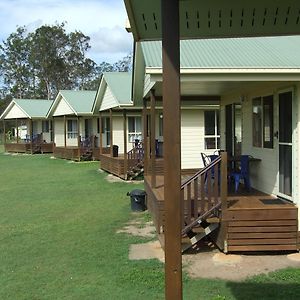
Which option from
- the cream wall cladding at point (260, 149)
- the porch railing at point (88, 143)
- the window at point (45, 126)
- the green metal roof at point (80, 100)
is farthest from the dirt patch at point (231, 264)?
the window at point (45, 126)

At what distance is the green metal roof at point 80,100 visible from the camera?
3044 cm

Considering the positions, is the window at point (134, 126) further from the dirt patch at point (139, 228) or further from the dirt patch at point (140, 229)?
the dirt patch at point (140, 229)

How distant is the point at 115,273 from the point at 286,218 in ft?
9.26

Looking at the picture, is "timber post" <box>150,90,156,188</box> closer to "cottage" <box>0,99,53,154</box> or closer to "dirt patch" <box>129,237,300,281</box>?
"dirt patch" <box>129,237,300,281</box>

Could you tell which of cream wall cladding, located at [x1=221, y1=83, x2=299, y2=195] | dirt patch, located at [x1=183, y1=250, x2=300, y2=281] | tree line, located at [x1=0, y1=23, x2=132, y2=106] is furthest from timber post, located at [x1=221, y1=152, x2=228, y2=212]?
tree line, located at [x1=0, y1=23, x2=132, y2=106]

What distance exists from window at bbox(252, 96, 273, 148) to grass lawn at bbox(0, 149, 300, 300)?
3057 mm

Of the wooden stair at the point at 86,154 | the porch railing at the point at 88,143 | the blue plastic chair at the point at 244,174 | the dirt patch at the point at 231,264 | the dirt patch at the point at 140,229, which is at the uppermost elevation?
the porch railing at the point at 88,143

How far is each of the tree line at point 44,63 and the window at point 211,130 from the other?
53.3 meters

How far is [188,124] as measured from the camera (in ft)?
62.8

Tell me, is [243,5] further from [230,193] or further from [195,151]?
[195,151]

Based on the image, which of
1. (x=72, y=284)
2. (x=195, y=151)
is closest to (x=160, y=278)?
(x=72, y=284)

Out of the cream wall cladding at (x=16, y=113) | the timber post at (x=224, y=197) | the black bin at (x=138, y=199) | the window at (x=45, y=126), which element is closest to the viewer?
the timber post at (x=224, y=197)

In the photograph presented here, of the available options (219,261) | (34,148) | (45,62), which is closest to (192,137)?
(219,261)

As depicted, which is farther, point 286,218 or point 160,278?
point 286,218
